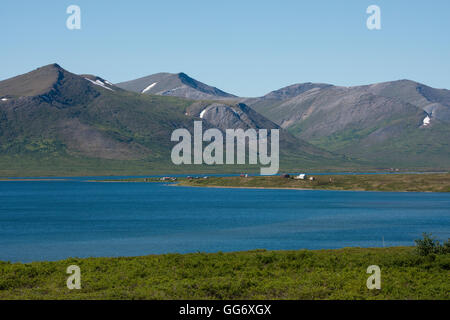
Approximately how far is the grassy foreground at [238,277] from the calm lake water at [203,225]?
23898 mm

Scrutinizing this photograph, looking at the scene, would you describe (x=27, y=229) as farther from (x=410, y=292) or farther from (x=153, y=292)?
(x=410, y=292)

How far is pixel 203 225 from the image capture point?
118m

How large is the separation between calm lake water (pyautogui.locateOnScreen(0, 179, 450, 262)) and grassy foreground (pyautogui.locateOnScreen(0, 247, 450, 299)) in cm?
2390

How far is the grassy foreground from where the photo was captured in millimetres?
42656

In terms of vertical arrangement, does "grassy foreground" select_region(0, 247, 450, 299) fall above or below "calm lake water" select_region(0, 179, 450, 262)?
above

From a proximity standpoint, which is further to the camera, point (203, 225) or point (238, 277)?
point (203, 225)

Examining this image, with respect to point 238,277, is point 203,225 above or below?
below

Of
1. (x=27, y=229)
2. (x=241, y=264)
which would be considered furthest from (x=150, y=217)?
(x=241, y=264)

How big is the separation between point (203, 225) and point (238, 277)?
229 feet

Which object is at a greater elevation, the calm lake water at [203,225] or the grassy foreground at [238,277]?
the grassy foreground at [238,277]

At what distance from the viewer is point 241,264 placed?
5366 centimetres

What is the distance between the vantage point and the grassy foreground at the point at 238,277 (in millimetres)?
42656

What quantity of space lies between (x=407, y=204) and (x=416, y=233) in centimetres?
7029

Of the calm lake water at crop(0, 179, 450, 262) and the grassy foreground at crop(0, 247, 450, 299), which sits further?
the calm lake water at crop(0, 179, 450, 262)
